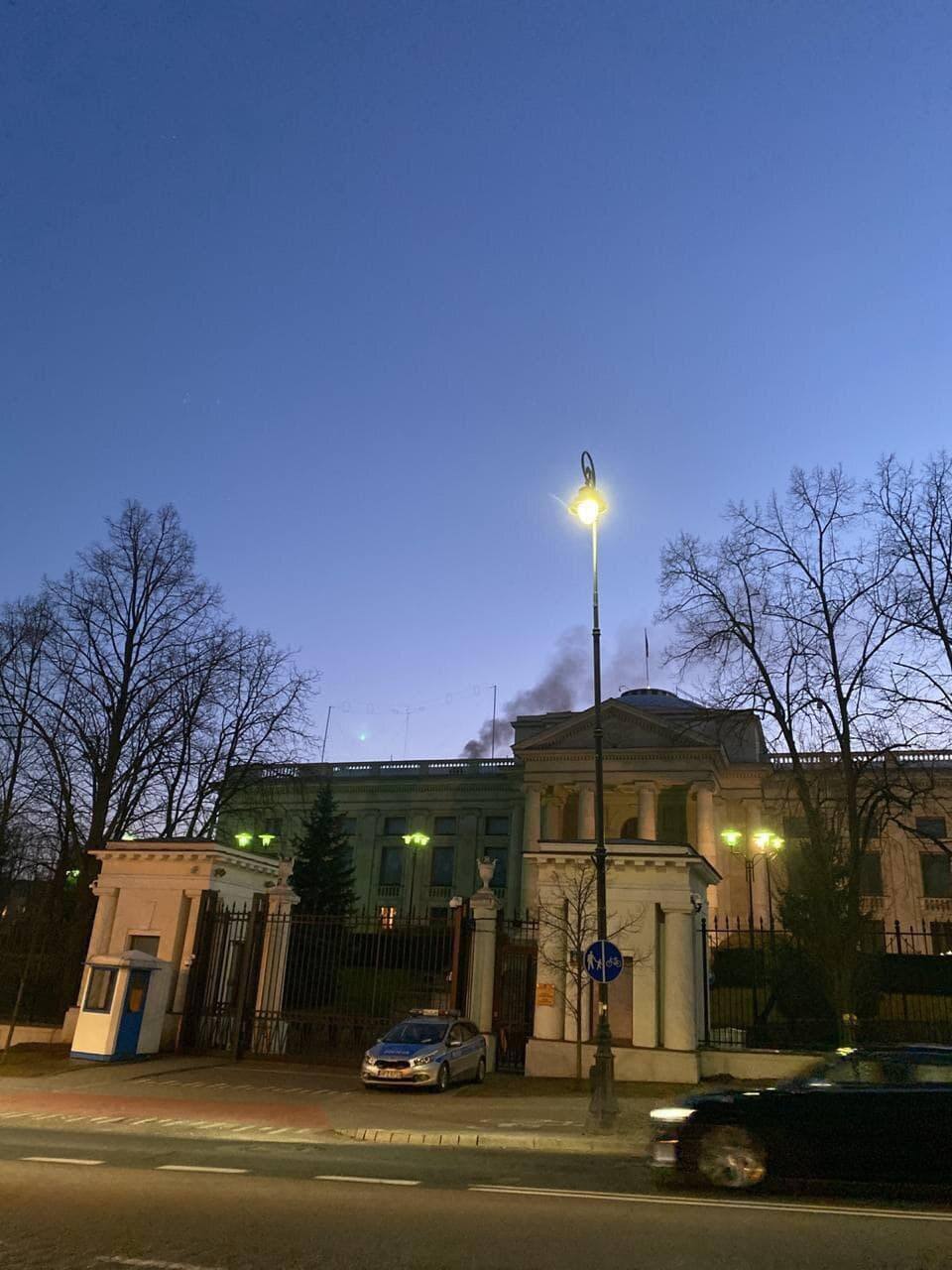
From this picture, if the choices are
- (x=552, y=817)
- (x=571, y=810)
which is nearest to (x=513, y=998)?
(x=552, y=817)

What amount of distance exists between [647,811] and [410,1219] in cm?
4677

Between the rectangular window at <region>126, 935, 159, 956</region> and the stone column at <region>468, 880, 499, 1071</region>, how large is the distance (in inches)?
311

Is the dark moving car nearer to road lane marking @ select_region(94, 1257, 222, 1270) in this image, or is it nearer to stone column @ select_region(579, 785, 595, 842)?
road lane marking @ select_region(94, 1257, 222, 1270)

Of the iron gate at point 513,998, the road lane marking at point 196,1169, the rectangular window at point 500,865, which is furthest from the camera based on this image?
the rectangular window at point 500,865

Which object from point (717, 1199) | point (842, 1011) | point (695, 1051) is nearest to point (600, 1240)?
point (717, 1199)

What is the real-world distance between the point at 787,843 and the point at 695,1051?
13.4 m

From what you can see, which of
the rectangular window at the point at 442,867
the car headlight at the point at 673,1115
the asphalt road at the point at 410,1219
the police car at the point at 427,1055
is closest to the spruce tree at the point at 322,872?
the rectangular window at the point at 442,867

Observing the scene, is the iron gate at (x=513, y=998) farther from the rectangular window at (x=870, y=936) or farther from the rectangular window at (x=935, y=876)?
the rectangular window at (x=935, y=876)

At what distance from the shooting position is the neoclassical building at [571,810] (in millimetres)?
49656

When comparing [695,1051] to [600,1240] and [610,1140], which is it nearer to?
[610,1140]

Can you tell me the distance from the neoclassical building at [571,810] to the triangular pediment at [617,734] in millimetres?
82

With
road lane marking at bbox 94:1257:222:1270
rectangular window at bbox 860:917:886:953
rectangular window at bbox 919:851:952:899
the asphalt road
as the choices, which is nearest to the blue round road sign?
the asphalt road

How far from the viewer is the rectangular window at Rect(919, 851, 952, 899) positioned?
51125mm

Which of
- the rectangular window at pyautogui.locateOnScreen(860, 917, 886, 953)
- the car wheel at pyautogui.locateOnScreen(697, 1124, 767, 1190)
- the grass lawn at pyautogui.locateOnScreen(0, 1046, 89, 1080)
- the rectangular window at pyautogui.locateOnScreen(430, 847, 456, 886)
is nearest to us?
the car wheel at pyautogui.locateOnScreen(697, 1124, 767, 1190)
